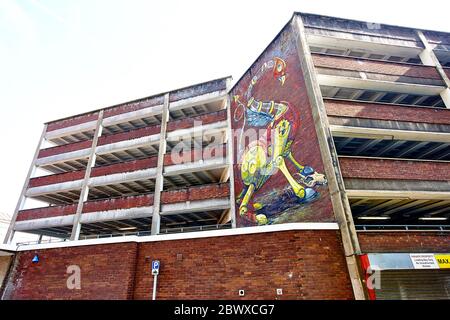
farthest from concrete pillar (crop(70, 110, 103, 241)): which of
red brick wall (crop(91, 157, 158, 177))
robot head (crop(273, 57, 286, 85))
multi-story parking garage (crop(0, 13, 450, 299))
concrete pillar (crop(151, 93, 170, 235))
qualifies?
robot head (crop(273, 57, 286, 85))

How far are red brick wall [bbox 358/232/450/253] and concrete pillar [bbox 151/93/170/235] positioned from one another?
1258 cm

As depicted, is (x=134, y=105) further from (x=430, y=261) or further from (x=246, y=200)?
(x=430, y=261)

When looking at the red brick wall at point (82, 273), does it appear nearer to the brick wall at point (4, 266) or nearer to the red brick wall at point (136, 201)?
the brick wall at point (4, 266)

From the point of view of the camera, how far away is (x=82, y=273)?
1068cm

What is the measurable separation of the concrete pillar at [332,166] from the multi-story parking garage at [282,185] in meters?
0.05

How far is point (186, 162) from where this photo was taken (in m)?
19.3

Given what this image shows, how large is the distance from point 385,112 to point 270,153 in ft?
20.2

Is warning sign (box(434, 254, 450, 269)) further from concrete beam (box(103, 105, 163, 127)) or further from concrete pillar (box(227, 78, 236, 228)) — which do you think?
concrete beam (box(103, 105, 163, 127))

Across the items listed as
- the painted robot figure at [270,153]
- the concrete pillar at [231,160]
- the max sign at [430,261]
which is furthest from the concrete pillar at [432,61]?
the concrete pillar at [231,160]

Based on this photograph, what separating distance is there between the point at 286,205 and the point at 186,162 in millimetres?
9230

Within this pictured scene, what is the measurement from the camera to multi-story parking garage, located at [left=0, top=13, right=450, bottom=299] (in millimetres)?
9164

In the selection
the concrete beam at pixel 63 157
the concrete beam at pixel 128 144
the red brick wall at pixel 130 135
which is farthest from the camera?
the concrete beam at pixel 63 157

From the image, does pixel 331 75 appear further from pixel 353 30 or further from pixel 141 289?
pixel 141 289

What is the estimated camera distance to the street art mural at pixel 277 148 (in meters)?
11.7
